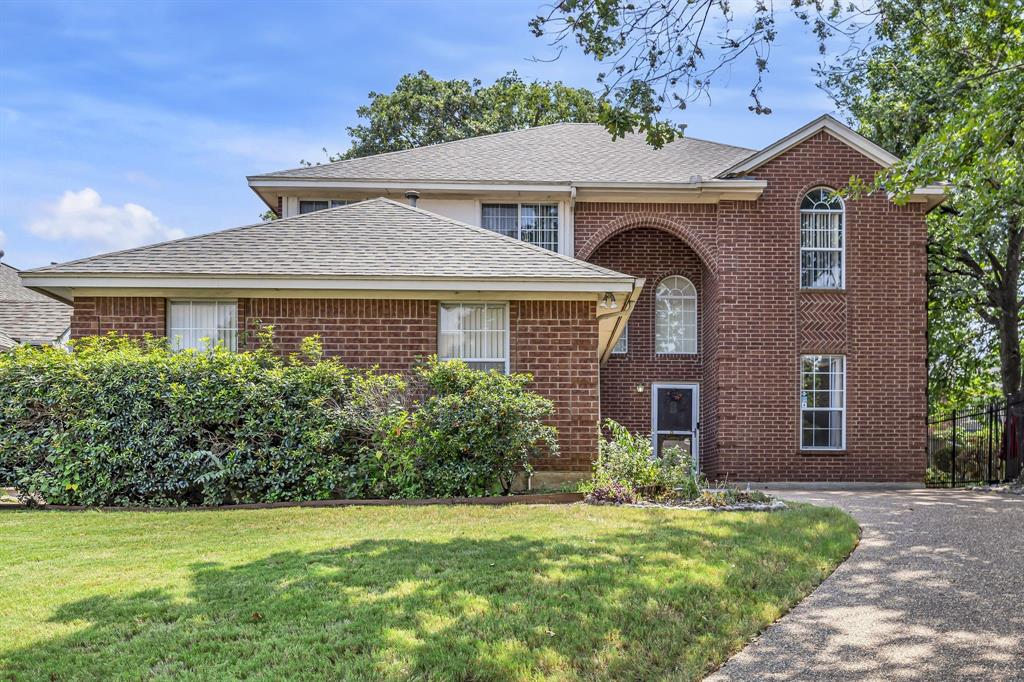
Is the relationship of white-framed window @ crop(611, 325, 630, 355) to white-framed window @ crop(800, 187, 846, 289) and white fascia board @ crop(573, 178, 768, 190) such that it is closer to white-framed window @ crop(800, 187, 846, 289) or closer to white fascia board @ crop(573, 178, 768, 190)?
white fascia board @ crop(573, 178, 768, 190)

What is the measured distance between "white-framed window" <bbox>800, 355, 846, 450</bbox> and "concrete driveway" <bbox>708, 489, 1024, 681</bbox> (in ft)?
31.3

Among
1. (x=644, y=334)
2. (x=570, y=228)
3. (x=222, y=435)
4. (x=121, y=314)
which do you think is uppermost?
(x=570, y=228)

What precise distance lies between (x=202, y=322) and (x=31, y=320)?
39.7ft

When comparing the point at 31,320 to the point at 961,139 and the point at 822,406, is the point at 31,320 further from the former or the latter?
the point at 961,139

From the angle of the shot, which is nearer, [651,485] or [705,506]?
[705,506]

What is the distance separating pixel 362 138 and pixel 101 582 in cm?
3205

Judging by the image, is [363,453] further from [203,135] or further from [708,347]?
[708,347]

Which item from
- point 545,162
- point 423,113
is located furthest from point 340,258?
point 423,113

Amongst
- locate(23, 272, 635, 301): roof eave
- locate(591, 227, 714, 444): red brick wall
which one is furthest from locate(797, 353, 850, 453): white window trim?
locate(23, 272, 635, 301): roof eave

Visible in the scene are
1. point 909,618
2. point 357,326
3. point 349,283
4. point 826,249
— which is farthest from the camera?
point 826,249

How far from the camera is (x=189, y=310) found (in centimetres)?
1431

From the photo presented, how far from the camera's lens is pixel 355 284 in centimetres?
1370

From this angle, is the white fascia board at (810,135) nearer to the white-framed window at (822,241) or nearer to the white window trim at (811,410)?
the white-framed window at (822,241)

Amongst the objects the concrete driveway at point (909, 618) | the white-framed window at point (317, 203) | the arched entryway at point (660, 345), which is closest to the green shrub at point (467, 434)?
the concrete driveway at point (909, 618)
